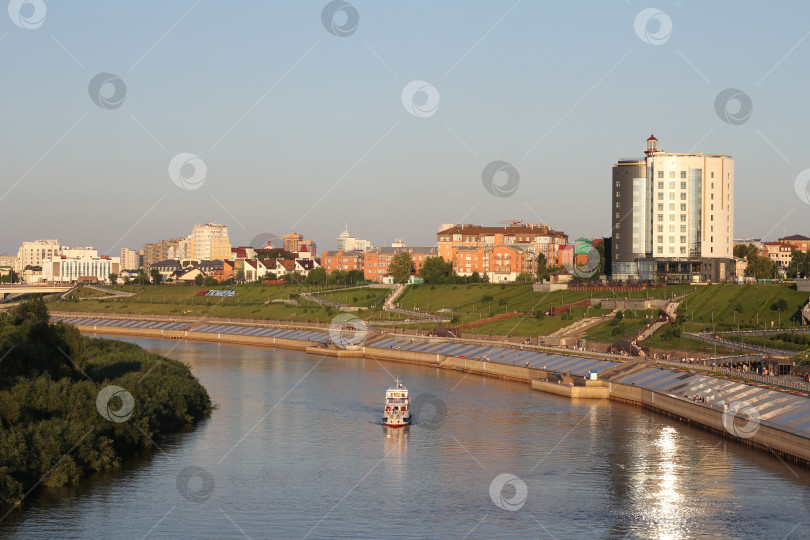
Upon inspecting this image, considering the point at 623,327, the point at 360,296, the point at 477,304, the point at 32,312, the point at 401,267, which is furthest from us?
the point at 401,267

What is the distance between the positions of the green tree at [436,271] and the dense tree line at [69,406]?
270 feet

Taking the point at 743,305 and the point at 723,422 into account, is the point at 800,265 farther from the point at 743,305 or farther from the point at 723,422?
the point at 723,422

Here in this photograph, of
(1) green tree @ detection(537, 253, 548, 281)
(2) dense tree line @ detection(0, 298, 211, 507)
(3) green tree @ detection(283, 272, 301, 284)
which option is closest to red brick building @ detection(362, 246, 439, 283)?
(3) green tree @ detection(283, 272, 301, 284)

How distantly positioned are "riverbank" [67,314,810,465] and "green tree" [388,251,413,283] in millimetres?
48156

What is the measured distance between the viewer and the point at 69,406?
4300 cm

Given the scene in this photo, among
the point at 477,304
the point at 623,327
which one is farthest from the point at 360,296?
the point at 623,327

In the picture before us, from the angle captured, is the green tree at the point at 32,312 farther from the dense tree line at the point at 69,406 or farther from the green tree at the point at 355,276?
the green tree at the point at 355,276

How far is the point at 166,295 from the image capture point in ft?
535

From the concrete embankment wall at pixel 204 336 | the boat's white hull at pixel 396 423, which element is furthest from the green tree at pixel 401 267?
the boat's white hull at pixel 396 423

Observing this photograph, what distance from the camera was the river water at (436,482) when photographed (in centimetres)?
3281

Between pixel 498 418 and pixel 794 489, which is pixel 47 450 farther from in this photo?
pixel 794 489

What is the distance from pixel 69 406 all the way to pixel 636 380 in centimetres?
3498

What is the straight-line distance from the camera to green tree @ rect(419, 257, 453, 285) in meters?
143

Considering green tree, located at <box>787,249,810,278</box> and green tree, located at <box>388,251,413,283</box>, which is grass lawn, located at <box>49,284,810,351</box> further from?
green tree, located at <box>787,249,810,278</box>
